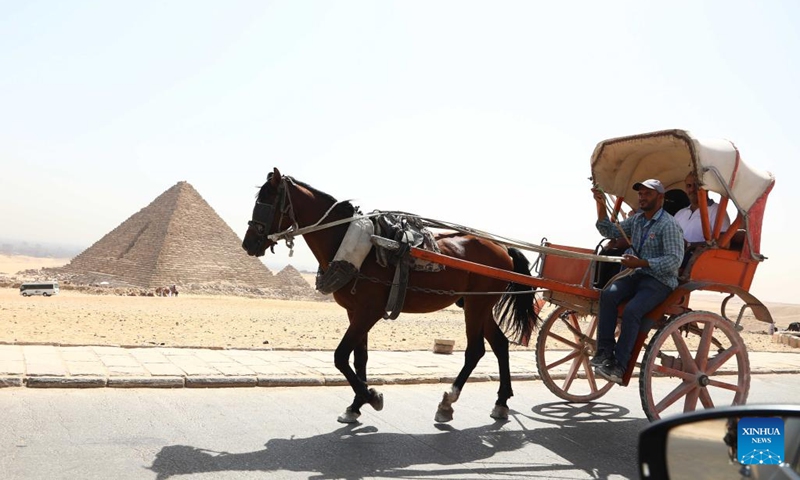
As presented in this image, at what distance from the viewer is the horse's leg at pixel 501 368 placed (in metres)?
6.47

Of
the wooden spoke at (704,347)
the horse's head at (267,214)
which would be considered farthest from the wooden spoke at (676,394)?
the horse's head at (267,214)

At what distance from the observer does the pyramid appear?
73.6 meters

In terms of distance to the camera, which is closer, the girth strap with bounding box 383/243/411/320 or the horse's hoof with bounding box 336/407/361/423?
the horse's hoof with bounding box 336/407/361/423

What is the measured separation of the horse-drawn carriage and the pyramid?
63.7 metres

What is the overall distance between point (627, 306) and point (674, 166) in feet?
7.23

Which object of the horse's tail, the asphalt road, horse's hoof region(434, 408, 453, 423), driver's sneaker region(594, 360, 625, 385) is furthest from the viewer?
the horse's tail

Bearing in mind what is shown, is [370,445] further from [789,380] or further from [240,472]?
[789,380]

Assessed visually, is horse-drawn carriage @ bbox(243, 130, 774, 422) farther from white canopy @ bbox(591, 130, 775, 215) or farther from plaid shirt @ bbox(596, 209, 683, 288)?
plaid shirt @ bbox(596, 209, 683, 288)

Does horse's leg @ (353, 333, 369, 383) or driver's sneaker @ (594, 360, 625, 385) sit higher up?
driver's sneaker @ (594, 360, 625, 385)

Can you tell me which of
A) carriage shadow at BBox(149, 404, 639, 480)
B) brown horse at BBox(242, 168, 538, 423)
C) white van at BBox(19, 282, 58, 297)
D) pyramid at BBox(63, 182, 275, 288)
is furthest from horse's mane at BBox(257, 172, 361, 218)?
pyramid at BBox(63, 182, 275, 288)

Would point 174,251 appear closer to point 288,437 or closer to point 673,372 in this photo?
point 288,437

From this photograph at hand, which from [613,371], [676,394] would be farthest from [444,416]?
[676,394]

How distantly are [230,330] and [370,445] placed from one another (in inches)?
552

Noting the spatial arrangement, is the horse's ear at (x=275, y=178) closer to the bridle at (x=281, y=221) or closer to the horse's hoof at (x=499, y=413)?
the bridle at (x=281, y=221)
